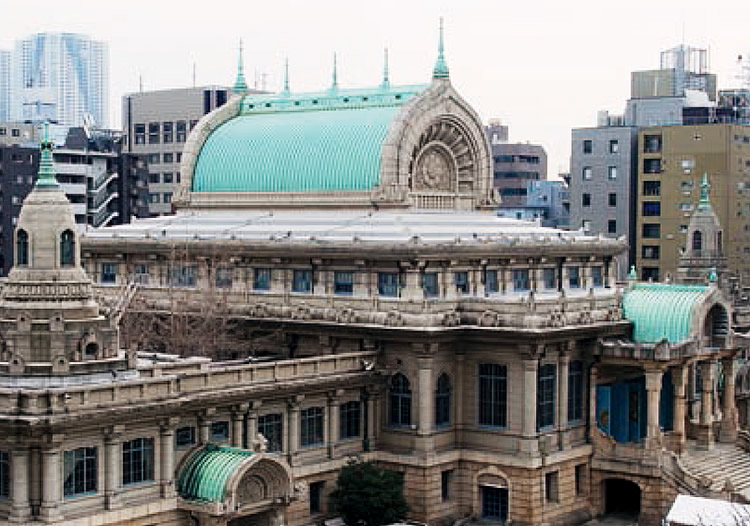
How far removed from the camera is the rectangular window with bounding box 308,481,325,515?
6881 cm

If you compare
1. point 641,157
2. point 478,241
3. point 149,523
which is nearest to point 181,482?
point 149,523

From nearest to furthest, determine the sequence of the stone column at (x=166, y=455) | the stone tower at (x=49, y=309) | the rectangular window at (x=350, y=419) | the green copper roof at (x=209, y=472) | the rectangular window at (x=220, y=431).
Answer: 1. the stone tower at (x=49, y=309)
2. the green copper roof at (x=209, y=472)
3. the stone column at (x=166, y=455)
4. the rectangular window at (x=220, y=431)
5. the rectangular window at (x=350, y=419)

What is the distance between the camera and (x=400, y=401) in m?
72.9

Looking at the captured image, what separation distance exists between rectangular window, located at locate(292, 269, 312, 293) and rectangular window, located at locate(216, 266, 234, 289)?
16.1 ft

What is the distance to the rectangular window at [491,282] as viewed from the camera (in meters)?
76.9

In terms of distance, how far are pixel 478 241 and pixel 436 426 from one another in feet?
35.8

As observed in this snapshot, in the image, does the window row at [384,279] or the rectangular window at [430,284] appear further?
the window row at [384,279]

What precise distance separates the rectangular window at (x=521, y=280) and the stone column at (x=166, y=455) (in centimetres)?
2679

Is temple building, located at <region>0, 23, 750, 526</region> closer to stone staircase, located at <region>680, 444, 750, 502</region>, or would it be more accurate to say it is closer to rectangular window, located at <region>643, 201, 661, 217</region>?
stone staircase, located at <region>680, 444, 750, 502</region>

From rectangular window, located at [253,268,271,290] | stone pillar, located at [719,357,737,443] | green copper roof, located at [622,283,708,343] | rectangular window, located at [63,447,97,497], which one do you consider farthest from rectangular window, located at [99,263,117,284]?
stone pillar, located at [719,357,737,443]

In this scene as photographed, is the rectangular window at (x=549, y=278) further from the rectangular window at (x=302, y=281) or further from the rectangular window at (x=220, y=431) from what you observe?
the rectangular window at (x=220, y=431)

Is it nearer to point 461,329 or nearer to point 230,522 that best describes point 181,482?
point 230,522

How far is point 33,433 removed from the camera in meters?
53.2

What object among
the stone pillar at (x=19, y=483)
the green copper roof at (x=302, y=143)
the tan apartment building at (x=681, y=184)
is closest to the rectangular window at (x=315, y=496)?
the stone pillar at (x=19, y=483)
